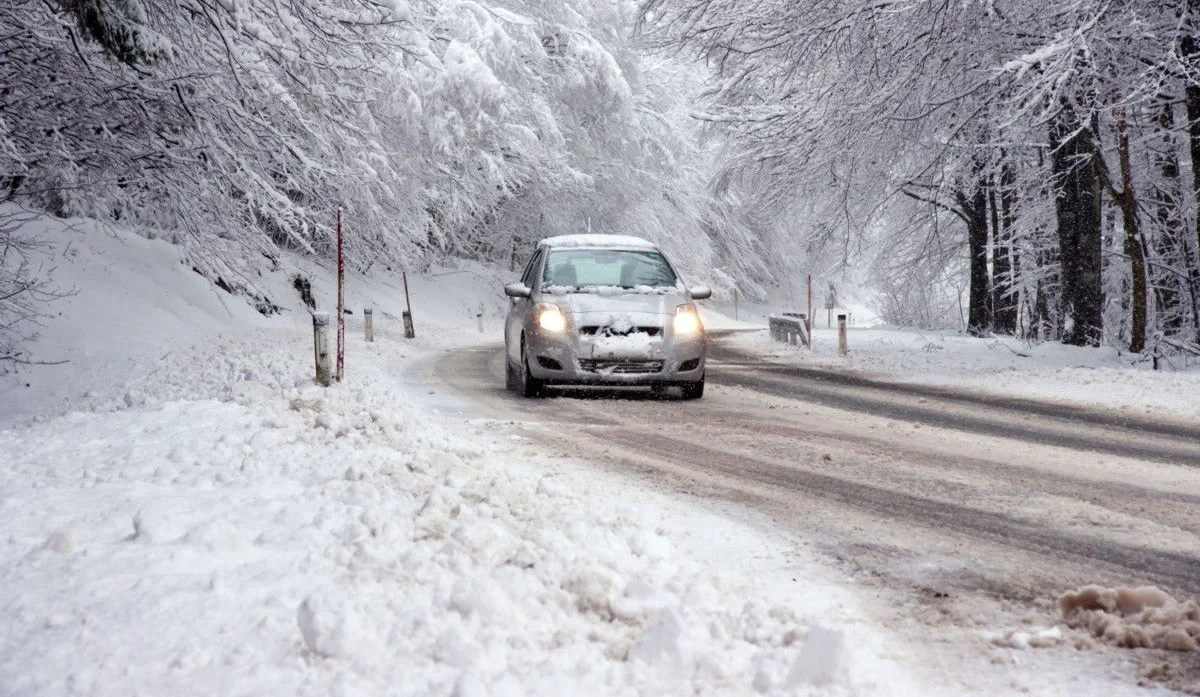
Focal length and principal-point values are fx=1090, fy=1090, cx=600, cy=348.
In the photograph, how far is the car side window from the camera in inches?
519

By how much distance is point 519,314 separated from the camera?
12.8 m

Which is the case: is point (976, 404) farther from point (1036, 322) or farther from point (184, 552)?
point (1036, 322)

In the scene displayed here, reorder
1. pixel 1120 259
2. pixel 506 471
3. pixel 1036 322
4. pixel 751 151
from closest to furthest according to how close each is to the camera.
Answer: pixel 506 471 → pixel 751 151 → pixel 1120 259 → pixel 1036 322

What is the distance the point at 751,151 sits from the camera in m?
19.3

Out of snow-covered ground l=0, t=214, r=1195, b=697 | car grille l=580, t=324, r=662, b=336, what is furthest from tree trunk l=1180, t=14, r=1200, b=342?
snow-covered ground l=0, t=214, r=1195, b=697

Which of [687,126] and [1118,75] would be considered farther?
[687,126]

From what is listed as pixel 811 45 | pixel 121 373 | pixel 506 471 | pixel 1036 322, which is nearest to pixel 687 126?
pixel 1036 322

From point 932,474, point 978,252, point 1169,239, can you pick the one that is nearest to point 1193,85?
point 1169,239

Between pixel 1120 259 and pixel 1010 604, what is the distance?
2206 cm

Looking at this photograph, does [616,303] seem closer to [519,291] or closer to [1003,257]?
[519,291]

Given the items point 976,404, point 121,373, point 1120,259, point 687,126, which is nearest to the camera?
point 976,404

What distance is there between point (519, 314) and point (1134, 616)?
9392 mm

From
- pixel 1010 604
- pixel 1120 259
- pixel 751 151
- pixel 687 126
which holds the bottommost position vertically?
pixel 1010 604

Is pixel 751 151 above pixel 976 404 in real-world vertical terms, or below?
above
